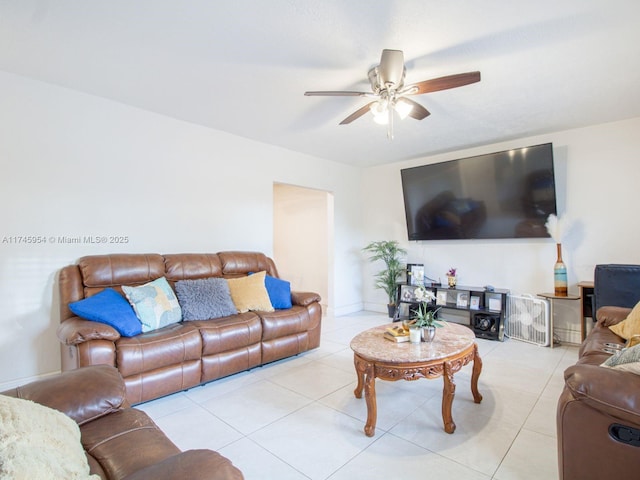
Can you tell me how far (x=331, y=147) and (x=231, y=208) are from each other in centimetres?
155

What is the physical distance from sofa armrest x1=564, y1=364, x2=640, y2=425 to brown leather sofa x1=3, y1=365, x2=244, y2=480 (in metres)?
1.28

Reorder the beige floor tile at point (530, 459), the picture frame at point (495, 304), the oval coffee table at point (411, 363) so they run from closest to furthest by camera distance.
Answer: the beige floor tile at point (530, 459) → the oval coffee table at point (411, 363) → the picture frame at point (495, 304)

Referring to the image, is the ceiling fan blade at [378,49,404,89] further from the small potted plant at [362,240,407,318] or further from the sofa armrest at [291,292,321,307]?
the small potted plant at [362,240,407,318]

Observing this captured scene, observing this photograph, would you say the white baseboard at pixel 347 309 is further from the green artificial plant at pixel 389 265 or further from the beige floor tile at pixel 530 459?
the beige floor tile at pixel 530 459

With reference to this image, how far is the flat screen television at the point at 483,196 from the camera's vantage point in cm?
373

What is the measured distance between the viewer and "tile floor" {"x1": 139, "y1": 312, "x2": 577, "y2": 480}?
5.57 feet

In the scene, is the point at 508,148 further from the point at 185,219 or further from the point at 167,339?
the point at 167,339

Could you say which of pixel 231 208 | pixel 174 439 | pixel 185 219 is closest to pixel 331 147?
pixel 231 208

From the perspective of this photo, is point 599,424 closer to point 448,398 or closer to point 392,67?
point 448,398

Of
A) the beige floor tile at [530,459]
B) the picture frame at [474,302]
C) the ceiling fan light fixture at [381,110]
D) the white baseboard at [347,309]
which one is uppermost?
the ceiling fan light fixture at [381,110]

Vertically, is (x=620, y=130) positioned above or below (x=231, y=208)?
above

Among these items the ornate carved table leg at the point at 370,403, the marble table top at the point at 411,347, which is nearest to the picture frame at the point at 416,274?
the marble table top at the point at 411,347

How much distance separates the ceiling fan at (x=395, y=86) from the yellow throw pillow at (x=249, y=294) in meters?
1.88

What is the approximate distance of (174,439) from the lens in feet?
6.38
